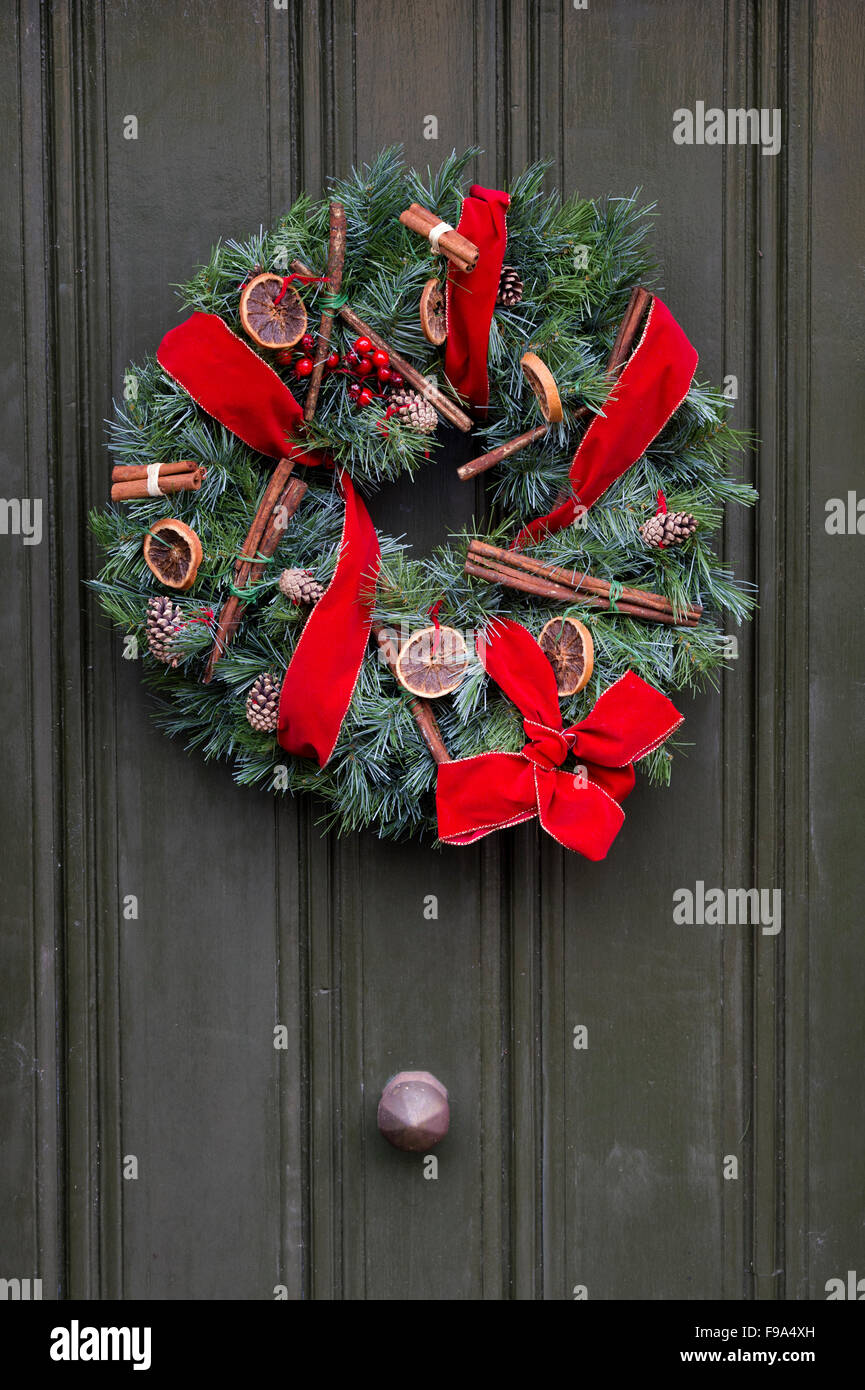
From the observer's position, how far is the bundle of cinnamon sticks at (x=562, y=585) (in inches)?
50.1

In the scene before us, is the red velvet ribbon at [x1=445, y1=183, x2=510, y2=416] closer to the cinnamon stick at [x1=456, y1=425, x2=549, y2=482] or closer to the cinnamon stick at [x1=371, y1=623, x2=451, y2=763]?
the cinnamon stick at [x1=456, y1=425, x2=549, y2=482]

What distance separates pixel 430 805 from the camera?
1355 mm

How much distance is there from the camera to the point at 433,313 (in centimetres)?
125

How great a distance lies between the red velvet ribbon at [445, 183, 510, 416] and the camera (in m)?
1.21

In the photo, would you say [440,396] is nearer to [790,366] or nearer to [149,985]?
[790,366]

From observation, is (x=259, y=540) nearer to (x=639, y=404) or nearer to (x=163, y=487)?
(x=163, y=487)

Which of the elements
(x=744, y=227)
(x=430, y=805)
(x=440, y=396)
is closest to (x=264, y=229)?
(x=440, y=396)

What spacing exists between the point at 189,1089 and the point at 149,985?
156mm

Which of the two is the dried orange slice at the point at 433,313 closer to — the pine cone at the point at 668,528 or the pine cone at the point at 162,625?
the pine cone at the point at 668,528

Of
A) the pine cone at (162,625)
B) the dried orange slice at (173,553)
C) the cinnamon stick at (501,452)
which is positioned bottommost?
the pine cone at (162,625)

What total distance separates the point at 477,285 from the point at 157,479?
45cm

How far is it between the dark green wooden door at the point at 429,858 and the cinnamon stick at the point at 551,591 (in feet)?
0.56

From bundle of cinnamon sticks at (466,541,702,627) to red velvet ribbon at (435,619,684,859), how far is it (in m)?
0.06

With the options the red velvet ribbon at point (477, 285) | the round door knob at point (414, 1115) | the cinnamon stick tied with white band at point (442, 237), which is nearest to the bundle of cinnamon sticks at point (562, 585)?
the red velvet ribbon at point (477, 285)
